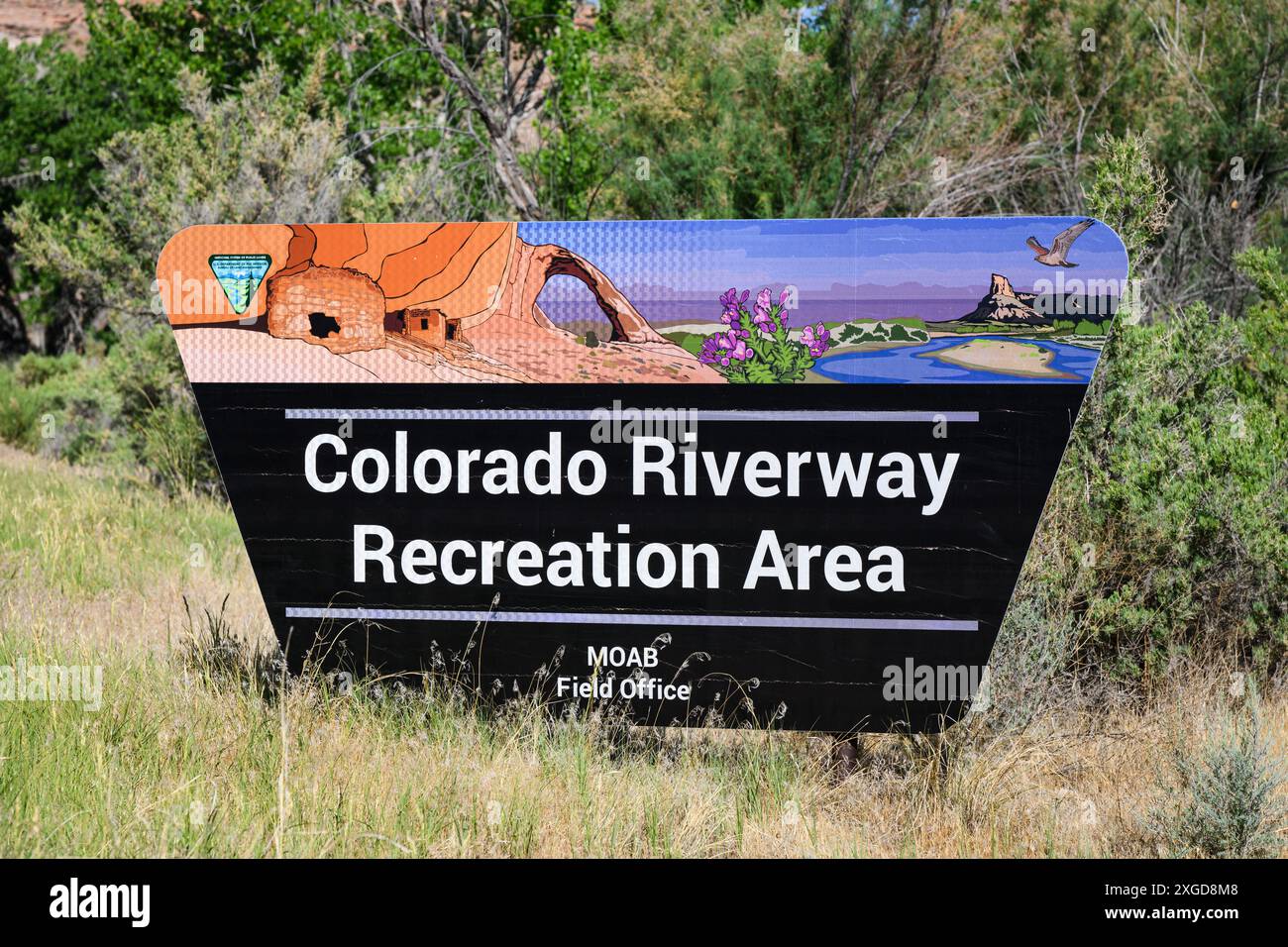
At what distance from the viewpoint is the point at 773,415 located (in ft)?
12.6

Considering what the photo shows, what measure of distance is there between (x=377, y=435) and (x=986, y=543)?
7.03 feet

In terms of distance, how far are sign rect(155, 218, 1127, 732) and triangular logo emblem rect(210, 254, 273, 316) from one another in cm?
1

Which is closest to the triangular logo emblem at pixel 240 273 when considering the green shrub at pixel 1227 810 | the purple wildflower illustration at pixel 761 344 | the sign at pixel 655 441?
the sign at pixel 655 441

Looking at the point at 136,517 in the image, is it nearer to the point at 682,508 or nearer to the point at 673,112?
the point at 682,508

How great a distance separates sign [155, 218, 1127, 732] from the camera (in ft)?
12.4

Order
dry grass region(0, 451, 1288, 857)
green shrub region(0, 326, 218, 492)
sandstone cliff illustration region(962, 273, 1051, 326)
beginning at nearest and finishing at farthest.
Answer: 1. dry grass region(0, 451, 1288, 857)
2. sandstone cliff illustration region(962, 273, 1051, 326)
3. green shrub region(0, 326, 218, 492)

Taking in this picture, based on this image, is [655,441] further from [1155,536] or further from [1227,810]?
[1155,536]

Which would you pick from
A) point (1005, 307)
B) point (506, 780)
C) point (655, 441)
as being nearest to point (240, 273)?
point (655, 441)

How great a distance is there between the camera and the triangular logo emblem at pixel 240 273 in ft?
13.3

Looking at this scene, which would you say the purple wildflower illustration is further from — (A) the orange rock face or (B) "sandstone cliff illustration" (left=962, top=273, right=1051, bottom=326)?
(A) the orange rock face

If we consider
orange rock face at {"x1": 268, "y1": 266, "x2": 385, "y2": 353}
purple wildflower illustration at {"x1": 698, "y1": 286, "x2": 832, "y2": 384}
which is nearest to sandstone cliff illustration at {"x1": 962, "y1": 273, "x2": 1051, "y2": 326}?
purple wildflower illustration at {"x1": 698, "y1": 286, "x2": 832, "y2": 384}

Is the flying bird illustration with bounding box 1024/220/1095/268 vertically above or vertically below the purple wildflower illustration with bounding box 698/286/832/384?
above

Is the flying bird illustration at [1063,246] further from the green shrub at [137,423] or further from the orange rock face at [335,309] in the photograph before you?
the green shrub at [137,423]

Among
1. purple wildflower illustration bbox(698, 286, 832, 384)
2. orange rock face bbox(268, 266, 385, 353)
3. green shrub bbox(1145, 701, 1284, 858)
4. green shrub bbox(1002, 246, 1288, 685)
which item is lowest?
green shrub bbox(1145, 701, 1284, 858)
